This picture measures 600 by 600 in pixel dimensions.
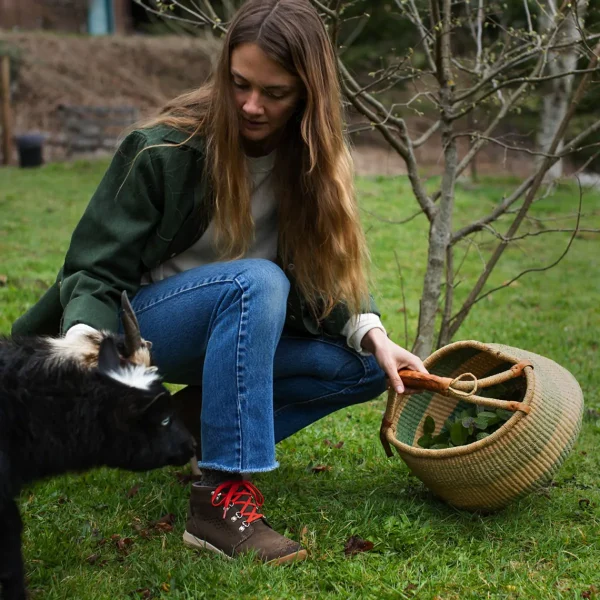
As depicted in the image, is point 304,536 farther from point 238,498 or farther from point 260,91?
point 260,91

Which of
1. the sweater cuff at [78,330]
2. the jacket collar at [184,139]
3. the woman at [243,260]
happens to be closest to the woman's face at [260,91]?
the woman at [243,260]

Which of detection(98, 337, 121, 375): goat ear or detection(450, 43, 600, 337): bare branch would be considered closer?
detection(98, 337, 121, 375): goat ear

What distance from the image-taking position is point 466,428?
348 cm

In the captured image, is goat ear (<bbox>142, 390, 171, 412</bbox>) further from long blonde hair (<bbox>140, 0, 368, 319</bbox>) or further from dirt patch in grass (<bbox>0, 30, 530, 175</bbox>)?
Result: dirt patch in grass (<bbox>0, 30, 530, 175</bbox>)

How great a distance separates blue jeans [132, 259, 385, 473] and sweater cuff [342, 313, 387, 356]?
4cm

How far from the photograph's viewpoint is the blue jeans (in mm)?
3004

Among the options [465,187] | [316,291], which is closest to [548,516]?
[316,291]

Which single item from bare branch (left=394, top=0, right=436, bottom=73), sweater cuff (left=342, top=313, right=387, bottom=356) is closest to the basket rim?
sweater cuff (left=342, top=313, right=387, bottom=356)

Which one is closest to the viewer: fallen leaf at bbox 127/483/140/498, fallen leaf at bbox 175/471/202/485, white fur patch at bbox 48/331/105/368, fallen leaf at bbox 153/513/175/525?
white fur patch at bbox 48/331/105/368

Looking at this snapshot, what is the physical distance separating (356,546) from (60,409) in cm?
123

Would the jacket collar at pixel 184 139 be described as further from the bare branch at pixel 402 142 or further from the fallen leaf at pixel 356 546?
the fallen leaf at pixel 356 546

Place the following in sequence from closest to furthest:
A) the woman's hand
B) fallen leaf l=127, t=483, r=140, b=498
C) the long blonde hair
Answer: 1. the long blonde hair
2. the woman's hand
3. fallen leaf l=127, t=483, r=140, b=498

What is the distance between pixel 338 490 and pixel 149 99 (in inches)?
766

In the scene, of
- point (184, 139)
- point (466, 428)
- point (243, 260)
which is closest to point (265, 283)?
point (243, 260)
